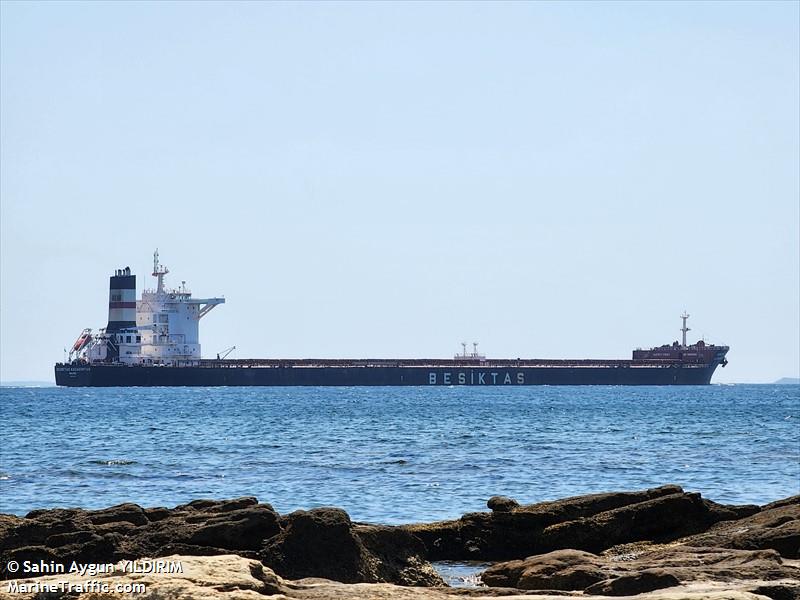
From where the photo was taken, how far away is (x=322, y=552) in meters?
8.83

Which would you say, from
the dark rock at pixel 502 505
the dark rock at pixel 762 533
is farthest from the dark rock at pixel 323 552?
the dark rock at pixel 762 533

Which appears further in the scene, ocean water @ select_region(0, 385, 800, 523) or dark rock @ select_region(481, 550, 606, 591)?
ocean water @ select_region(0, 385, 800, 523)

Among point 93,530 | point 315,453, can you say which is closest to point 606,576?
point 93,530

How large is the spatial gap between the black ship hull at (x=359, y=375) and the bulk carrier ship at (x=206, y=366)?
67 millimetres

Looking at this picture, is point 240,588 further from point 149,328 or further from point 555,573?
point 149,328

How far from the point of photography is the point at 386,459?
24.4 meters

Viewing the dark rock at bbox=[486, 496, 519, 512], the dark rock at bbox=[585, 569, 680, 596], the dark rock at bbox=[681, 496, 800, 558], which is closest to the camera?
the dark rock at bbox=[585, 569, 680, 596]

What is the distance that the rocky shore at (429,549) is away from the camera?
702 cm

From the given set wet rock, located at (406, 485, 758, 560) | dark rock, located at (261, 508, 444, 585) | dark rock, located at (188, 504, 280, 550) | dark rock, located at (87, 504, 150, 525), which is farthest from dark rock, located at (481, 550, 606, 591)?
dark rock, located at (87, 504, 150, 525)

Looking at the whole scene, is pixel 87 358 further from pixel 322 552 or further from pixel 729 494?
pixel 322 552

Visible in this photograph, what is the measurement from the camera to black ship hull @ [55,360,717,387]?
86.4m

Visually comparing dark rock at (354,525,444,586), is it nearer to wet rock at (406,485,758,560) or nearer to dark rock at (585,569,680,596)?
wet rock at (406,485,758,560)

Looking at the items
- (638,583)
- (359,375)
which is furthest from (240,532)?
(359,375)

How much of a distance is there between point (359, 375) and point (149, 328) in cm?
1506
